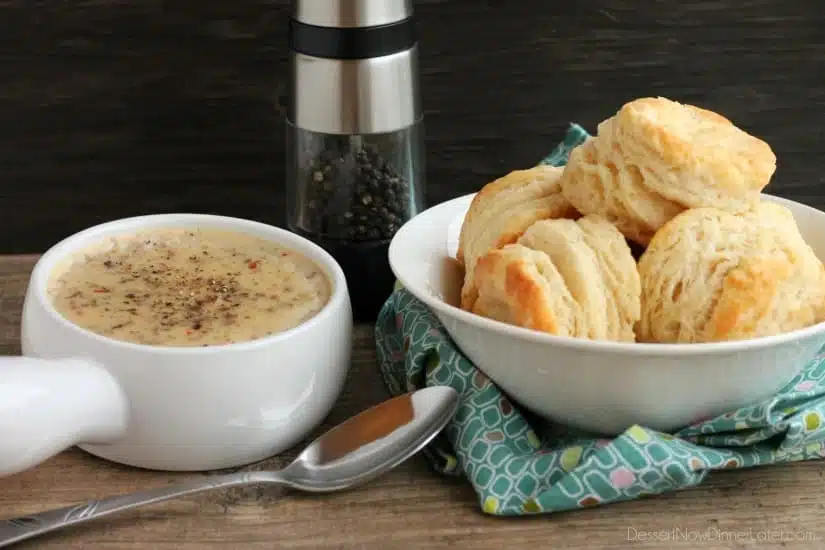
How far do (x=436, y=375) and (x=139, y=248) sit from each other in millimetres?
293

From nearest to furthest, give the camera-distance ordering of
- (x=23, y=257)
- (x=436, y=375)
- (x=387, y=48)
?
1. (x=436, y=375)
2. (x=387, y=48)
3. (x=23, y=257)

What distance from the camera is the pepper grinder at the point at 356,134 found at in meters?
1.02

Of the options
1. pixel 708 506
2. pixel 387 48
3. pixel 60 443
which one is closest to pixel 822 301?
pixel 708 506

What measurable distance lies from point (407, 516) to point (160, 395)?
20 centimetres

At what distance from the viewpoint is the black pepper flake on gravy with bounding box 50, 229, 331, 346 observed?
849 mm

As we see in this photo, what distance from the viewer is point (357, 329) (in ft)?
3.67

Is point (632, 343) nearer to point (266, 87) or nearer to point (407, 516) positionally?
point (407, 516)

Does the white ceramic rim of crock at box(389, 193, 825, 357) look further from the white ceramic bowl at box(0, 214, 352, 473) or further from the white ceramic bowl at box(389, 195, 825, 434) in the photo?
the white ceramic bowl at box(0, 214, 352, 473)

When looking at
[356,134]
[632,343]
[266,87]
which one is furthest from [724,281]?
[266,87]

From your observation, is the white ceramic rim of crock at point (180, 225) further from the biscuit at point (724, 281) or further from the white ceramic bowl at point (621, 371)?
the biscuit at point (724, 281)

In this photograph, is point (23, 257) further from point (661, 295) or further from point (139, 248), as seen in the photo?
point (661, 295)

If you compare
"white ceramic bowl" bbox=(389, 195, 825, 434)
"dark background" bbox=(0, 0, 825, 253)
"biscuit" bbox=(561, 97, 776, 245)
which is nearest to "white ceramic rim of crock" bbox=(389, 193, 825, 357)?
"white ceramic bowl" bbox=(389, 195, 825, 434)

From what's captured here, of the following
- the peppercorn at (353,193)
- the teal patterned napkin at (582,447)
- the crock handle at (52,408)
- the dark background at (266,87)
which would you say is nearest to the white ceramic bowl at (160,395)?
the crock handle at (52,408)

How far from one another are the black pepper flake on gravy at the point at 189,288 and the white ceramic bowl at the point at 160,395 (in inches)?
1.1
